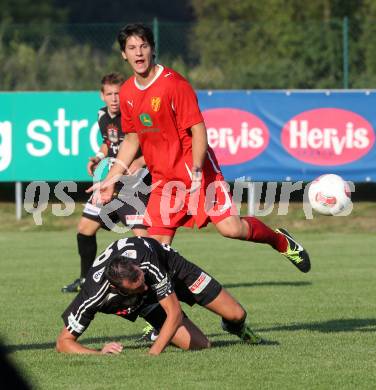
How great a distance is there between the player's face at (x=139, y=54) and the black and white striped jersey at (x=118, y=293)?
1.27m

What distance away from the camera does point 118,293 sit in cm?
745

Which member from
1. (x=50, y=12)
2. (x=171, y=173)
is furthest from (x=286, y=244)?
(x=50, y=12)

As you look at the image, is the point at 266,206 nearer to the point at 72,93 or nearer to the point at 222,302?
the point at 72,93

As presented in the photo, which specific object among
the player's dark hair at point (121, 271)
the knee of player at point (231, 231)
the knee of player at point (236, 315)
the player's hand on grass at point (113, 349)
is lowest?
the player's hand on grass at point (113, 349)

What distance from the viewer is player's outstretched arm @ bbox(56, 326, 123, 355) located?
7625mm

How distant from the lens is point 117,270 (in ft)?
23.6

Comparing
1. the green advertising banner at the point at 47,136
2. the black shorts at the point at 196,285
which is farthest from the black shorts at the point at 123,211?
the green advertising banner at the point at 47,136

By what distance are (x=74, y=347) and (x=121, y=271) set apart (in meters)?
0.77

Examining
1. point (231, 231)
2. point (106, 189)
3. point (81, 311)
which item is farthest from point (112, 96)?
point (81, 311)

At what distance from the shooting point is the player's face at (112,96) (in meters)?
10.9

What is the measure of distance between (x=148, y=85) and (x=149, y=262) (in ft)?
4.91

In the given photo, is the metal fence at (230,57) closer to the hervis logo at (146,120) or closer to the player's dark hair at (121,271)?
the hervis logo at (146,120)

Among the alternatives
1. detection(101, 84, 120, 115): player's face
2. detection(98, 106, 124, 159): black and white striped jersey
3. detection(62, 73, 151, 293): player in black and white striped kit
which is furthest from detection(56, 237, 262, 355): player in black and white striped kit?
detection(98, 106, 124, 159): black and white striped jersey

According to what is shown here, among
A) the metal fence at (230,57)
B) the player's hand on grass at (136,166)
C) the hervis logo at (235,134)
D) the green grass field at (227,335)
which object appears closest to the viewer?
the green grass field at (227,335)
